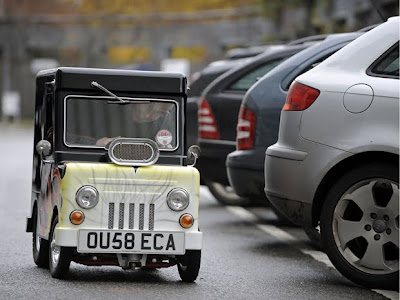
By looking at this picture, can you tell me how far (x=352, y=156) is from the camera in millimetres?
9031

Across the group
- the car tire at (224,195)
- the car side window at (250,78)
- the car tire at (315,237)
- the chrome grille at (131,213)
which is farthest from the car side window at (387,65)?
the car tire at (224,195)

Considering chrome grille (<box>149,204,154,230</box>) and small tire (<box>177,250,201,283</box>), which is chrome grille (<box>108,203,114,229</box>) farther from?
small tire (<box>177,250,201,283</box>)

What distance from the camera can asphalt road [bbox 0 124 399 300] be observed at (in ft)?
28.1

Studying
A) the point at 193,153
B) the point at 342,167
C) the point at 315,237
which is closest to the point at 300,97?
the point at 342,167

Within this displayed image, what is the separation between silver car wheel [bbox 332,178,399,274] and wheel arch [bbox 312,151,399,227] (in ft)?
0.53

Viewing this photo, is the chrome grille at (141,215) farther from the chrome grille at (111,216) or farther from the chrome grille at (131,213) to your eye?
the chrome grille at (111,216)

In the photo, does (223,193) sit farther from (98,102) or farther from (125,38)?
(125,38)

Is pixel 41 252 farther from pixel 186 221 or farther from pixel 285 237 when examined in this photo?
pixel 285 237

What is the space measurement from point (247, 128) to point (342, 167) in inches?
119

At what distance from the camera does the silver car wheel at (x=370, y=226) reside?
28.7 feet

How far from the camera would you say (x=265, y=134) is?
12.1 meters

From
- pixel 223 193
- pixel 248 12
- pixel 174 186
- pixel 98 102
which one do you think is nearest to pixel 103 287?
pixel 174 186

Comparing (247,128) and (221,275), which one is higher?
(247,128)

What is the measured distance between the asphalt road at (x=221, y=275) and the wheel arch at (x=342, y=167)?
0.51 meters
